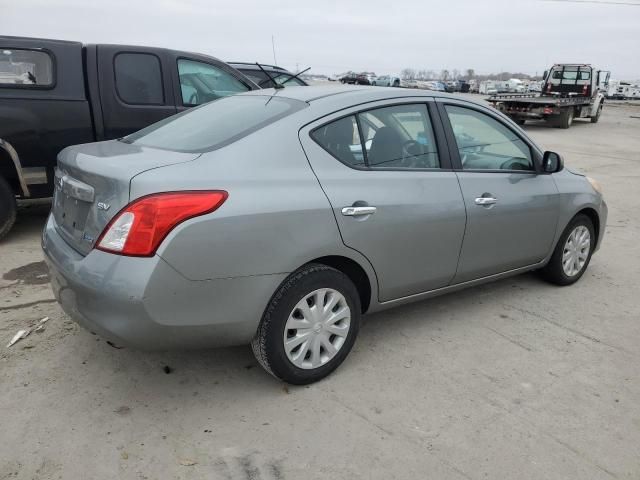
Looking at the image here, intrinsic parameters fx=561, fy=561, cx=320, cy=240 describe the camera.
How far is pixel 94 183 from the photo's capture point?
2.70m

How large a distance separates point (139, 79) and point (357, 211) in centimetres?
377

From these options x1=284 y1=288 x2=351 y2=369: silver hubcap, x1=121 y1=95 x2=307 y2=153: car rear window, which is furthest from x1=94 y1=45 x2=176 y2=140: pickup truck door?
x1=284 y1=288 x2=351 y2=369: silver hubcap

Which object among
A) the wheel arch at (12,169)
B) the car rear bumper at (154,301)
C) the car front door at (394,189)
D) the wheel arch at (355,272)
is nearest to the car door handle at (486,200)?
the car front door at (394,189)

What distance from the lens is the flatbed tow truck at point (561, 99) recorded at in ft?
66.5

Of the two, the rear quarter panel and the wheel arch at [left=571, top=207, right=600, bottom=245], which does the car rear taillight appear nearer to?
the rear quarter panel

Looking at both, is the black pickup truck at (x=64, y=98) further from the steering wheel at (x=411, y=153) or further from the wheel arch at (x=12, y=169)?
the steering wheel at (x=411, y=153)

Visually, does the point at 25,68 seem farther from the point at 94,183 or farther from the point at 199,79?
the point at 94,183

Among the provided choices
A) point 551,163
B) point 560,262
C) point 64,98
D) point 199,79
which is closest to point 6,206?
point 64,98

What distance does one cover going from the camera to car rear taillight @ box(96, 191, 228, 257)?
2.45 metres

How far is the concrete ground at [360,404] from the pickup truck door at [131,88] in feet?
6.83

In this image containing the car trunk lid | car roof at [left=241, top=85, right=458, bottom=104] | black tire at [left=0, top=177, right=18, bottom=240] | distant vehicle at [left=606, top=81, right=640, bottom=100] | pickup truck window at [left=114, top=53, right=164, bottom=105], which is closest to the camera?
the car trunk lid

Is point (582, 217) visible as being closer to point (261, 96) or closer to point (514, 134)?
point (514, 134)

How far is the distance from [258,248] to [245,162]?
16.9 inches

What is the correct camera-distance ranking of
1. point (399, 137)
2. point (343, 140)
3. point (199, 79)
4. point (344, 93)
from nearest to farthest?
point (343, 140)
point (344, 93)
point (399, 137)
point (199, 79)
